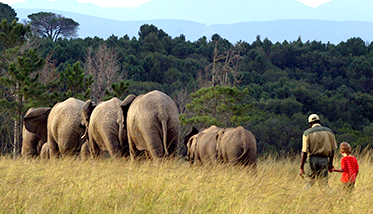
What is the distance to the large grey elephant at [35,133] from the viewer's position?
14578 millimetres

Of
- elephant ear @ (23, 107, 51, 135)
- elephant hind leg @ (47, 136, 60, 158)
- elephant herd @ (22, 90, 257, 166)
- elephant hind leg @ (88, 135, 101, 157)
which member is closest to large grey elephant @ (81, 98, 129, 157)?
elephant herd @ (22, 90, 257, 166)

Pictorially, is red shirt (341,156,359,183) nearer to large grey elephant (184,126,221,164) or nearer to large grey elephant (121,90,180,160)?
large grey elephant (121,90,180,160)

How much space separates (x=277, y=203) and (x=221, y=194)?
2.74 ft

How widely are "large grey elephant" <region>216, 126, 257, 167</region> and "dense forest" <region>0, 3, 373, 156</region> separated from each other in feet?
27.8

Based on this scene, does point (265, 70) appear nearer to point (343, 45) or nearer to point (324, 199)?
point (343, 45)

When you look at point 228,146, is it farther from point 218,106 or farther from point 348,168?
point 218,106

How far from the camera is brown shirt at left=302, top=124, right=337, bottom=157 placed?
7.87 metres

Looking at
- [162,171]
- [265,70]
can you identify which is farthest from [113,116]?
[265,70]

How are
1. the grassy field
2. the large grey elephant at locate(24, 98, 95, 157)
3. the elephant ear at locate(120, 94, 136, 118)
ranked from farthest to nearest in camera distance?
the large grey elephant at locate(24, 98, 95, 157)
the elephant ear at locate(120, 94, 136, 118)
the grassy field

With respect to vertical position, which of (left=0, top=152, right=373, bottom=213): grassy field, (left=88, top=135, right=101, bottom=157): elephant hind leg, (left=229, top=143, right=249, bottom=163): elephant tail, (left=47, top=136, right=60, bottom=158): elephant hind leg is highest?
(left=0, top=152, right=373, bottom=213): grassy field

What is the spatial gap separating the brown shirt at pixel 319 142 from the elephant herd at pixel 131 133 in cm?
260

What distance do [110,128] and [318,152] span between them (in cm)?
548

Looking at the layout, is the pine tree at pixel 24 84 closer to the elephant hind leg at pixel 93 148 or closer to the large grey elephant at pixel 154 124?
the elephant hind leg at pixel 93 148

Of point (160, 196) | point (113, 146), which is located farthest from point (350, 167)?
point (113, 146)
